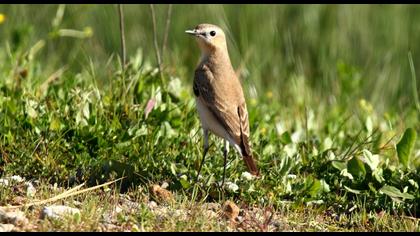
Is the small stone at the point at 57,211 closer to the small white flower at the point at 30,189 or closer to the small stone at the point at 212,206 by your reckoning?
the small white flower at the point at 30,189

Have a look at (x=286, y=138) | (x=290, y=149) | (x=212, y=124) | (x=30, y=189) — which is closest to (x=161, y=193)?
(x=212, y=124)

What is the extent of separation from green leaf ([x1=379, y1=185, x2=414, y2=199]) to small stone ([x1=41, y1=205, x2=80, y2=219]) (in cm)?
219

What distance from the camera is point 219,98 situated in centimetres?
690

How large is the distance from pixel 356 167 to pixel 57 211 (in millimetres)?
2290

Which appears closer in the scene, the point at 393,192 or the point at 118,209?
the point at 118,209

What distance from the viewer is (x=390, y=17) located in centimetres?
1219

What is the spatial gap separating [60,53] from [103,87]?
3.40m

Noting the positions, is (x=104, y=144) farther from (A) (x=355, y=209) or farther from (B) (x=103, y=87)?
(A) (x=355, y=209)

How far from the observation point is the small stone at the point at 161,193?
6.13m

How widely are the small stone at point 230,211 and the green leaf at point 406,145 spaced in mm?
1419

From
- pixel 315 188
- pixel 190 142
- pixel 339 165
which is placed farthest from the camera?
pixel 190 142

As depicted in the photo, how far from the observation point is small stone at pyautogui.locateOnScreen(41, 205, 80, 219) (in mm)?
5445

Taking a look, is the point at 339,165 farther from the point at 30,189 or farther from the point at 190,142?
the point at 30,189
